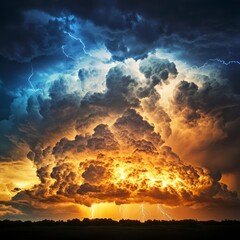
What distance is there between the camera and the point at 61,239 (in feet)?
336

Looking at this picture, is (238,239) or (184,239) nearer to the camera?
(238,239)

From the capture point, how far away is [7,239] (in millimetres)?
93062

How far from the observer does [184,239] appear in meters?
97.8

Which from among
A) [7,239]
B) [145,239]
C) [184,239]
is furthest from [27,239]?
[184,239]

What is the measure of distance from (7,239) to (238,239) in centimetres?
5666

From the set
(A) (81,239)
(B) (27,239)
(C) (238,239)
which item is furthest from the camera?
(A) (81,239)

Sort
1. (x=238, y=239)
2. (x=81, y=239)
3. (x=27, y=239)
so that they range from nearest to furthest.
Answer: (x=238, y=239), (x=27, y=239), (x=81, y=239)

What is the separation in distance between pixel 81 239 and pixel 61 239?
5531mm

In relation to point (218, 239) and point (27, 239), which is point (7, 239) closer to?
point (27, 239)

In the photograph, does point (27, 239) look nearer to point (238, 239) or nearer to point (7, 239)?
point (7, 239)

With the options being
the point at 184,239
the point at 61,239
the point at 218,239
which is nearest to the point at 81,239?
the point at 61,239

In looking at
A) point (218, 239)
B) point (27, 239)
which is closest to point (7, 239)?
point (27, 239)

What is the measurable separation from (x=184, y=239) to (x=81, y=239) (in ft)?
93.0

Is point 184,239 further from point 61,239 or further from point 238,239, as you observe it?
point 61,239
